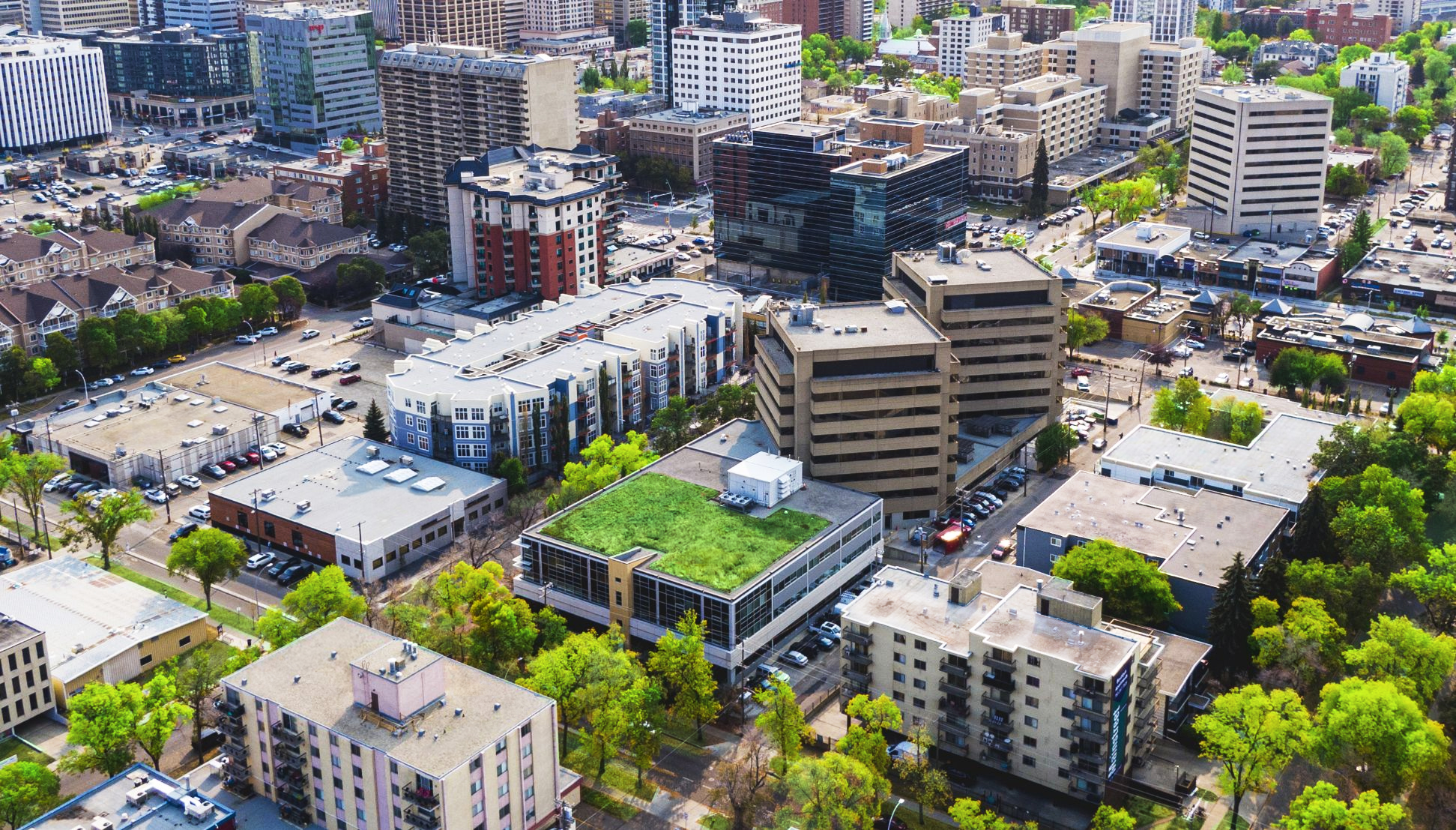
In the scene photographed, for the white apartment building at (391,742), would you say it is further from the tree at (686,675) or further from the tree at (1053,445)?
the tree at (1053,445)

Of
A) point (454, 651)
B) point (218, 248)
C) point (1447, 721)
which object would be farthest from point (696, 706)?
point (218, 248)

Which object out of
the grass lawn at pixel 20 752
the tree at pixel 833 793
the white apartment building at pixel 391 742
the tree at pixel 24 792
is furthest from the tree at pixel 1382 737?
the grass lawn at pixel 20 752

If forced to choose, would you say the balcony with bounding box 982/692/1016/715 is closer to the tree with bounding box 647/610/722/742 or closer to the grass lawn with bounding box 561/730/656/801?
the tree with bounding box 647/610/722/742

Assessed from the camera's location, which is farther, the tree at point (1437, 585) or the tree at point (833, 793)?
the tree at point (1437, 585)

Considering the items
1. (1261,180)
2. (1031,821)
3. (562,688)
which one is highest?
(1261,180)

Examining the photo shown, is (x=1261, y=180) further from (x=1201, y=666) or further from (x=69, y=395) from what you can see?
(x=69, y=395)

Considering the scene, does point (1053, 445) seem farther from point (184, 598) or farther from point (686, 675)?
point (184, 598)

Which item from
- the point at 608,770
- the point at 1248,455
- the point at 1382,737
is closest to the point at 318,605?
the point at 608,770
